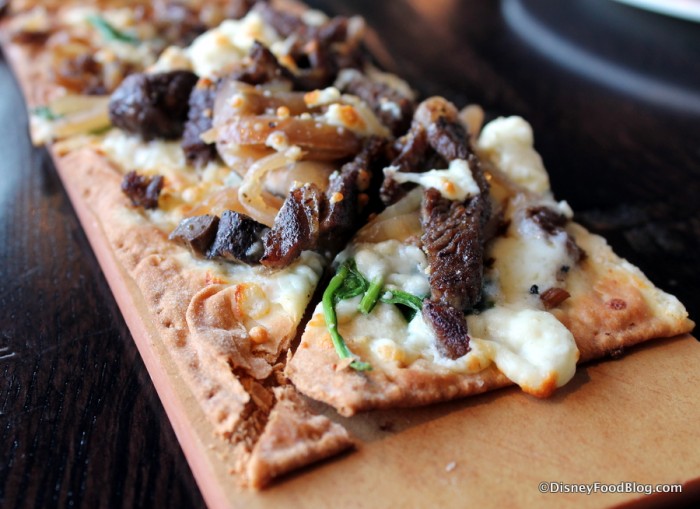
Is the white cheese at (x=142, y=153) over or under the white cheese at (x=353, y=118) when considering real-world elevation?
under

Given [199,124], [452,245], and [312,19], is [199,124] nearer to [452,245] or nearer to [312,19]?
[452,245]

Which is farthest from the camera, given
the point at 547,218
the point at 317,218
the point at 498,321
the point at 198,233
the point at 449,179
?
the point at 547,218

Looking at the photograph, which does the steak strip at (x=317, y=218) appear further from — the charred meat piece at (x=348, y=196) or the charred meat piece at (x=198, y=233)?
the charred meat piece at (x=198, y=233)

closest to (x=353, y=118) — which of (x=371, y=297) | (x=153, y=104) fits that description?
(x=371, y=297)

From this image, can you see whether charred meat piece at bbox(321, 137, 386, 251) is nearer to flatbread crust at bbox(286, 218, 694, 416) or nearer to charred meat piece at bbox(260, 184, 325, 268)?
charred meat piece at bbox(260, 184, 325, 268)

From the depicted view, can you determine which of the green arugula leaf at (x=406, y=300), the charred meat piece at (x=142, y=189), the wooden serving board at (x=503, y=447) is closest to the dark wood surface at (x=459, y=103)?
the wooden serving board at (x=503, y=447)

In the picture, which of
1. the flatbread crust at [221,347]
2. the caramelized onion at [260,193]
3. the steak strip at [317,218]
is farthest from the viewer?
the caramelized onion at [260,193]
